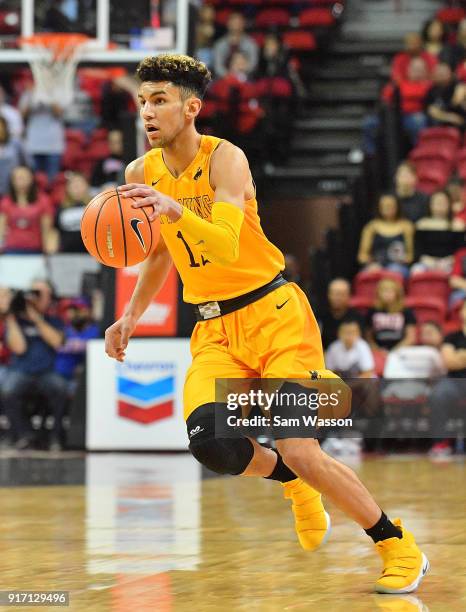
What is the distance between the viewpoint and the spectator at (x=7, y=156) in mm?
14547

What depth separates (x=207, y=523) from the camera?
702 cm

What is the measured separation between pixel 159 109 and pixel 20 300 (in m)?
7.67

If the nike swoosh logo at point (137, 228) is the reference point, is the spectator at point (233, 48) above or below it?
above

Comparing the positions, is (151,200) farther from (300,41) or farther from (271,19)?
(271,19)

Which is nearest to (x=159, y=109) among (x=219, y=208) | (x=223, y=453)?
(x=219, y=208)

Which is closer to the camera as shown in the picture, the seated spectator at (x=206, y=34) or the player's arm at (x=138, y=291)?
the player's arm at (x=138, y=291)

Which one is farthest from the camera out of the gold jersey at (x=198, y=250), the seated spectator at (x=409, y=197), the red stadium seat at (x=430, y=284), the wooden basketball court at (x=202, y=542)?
the seated spectator at (x=409, y=197)

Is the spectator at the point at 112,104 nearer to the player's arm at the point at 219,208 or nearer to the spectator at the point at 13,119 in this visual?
the spectator at the point at 13,119

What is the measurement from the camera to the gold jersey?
522 centimetres

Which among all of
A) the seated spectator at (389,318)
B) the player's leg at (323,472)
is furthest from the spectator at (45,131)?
the player's leg at (323,472)

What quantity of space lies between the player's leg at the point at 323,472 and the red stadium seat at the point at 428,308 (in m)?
6.97

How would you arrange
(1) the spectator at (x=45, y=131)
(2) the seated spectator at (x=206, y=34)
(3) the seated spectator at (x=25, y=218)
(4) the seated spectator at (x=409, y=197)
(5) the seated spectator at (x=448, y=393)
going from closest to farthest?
(5) the seated spectator at (x=448, y=393) < (4) the seated spectator at (x=409, y=197) < (3) the seated spectator at (x=25, y=218) < (1) the spectator at (x=45, y=131) < (2) the seated spectator at (x=206, y=34)

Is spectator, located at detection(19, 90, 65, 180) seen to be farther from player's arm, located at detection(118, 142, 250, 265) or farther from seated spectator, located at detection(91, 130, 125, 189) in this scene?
player's arm, located at detection(118, 142, 250, 265)

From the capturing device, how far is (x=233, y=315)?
17.5ft
